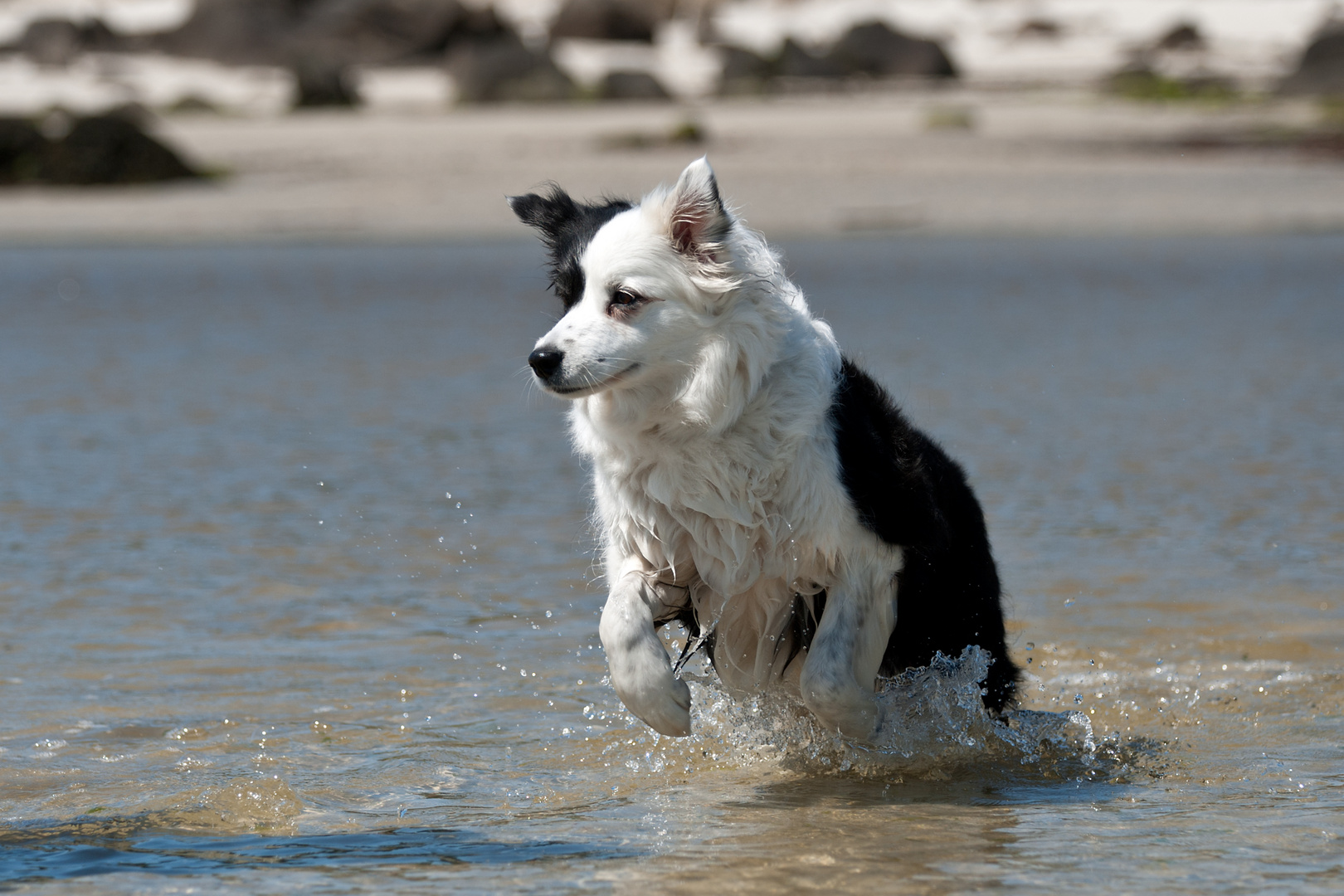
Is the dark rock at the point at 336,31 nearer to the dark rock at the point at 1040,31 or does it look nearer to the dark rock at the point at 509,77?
the dark rock at the point at 509,77

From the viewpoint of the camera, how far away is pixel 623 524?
15.4 feet

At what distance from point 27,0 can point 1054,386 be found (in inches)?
2092

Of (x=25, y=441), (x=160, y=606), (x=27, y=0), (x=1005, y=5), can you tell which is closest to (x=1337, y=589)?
(x=160, y=606)

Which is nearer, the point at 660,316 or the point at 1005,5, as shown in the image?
the point at 660,316

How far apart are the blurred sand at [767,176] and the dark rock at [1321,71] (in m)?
3.21

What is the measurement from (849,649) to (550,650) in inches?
76.8

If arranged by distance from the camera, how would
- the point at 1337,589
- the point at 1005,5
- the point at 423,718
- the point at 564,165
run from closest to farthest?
the point at 423,718
the point at 1337,589
the point at 564,165
the point at 1005,5

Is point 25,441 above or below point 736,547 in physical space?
below

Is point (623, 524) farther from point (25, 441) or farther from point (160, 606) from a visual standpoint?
point (25, 441)

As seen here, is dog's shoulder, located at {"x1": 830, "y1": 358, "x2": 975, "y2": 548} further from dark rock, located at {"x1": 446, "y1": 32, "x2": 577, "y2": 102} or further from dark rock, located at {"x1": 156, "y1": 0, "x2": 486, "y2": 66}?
dark rock, located at {"x1": 156, "y1": 0, "x2": 486, "y2": 66}

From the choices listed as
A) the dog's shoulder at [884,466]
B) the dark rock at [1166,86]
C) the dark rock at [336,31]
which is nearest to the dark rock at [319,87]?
the dark rock at [336,31]

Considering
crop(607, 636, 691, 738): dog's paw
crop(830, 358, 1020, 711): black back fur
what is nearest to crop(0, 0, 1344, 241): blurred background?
crop(830, 358, 1020, 711): black back fur

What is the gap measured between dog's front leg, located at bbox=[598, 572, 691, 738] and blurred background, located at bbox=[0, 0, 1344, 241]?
→ 56.9 ft

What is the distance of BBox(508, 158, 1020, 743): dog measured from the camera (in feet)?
14.6
